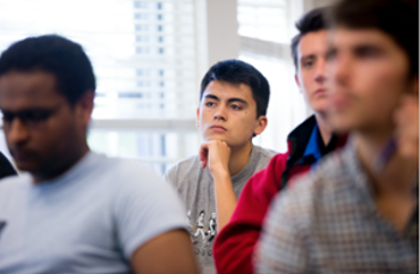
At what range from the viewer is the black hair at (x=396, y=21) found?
55cm

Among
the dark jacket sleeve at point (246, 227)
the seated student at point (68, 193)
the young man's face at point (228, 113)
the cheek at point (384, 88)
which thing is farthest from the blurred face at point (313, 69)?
the young man's face at point (228, 113)

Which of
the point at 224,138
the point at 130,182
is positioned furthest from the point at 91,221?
the point at 224,138

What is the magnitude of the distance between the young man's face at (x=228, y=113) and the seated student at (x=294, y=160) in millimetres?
624

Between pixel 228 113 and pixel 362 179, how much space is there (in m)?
1.22

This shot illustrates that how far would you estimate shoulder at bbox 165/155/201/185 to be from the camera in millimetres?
1801

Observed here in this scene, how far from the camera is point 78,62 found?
39.8 inches

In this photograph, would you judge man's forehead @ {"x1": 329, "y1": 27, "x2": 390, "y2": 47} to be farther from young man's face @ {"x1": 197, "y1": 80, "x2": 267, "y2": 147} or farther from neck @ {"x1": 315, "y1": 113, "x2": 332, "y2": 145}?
young man's face @ {"x1": 197, "y1": 80, "x2": 267, "y2": 147}

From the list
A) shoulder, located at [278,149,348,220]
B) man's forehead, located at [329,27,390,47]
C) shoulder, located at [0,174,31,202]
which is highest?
man's forehead, located at [329,27,390,47]

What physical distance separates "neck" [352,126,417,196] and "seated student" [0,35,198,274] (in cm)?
37

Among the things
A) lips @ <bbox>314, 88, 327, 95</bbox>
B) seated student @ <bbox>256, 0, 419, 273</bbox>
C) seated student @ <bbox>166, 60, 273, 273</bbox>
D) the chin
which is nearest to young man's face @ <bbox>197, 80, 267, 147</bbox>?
seated student @ <bbox>166, 60, 273, 273</bbox>

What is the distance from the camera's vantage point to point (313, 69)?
3.76 ft

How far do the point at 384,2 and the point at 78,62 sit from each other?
0.67 m

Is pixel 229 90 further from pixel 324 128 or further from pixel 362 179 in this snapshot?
pixel 362 179

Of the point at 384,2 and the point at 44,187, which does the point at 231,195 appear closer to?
the point at 44,187
